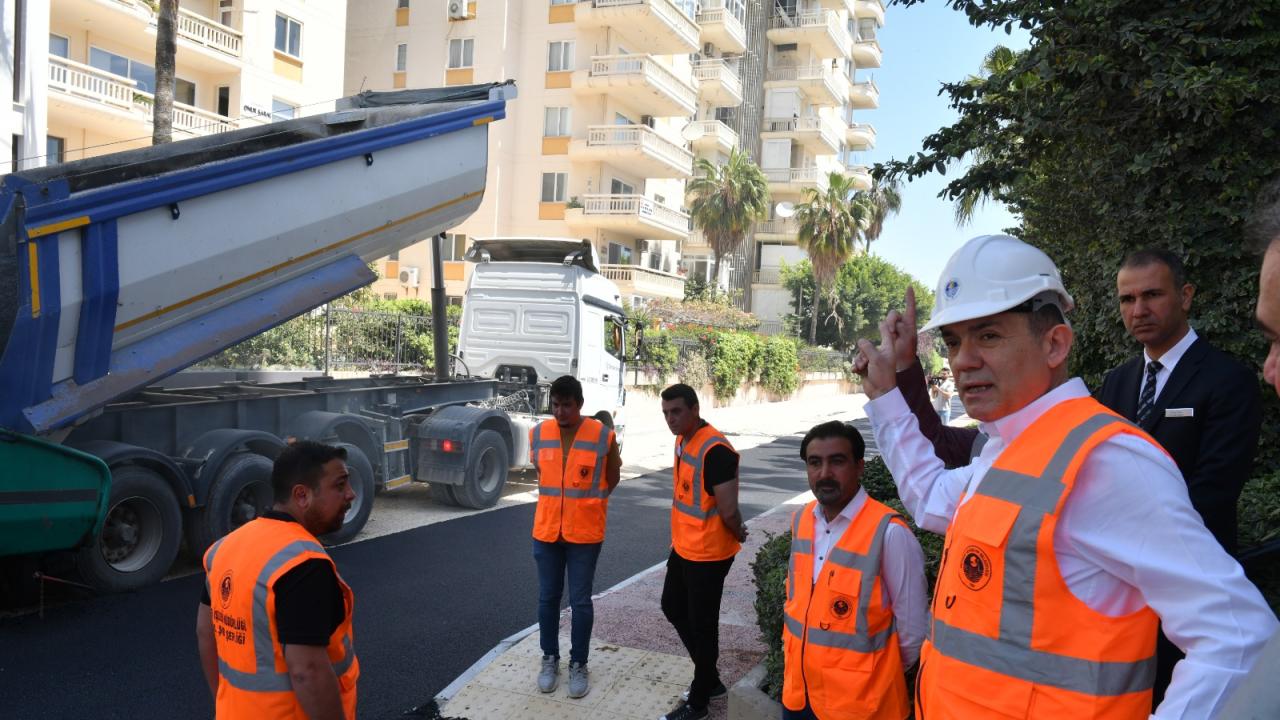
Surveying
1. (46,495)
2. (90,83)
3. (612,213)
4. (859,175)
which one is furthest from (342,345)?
(859,175)

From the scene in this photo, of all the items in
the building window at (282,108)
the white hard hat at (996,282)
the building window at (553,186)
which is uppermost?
the building window at (282,108)

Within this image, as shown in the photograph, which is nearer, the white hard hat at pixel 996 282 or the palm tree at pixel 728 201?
the white hard hat at pixel 996 282

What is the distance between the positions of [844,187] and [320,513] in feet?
139

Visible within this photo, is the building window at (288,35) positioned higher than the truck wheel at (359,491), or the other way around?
the building window at (288,35)

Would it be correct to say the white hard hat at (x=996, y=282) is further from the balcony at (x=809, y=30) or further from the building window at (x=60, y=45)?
the balcony at (x=809, y=30)

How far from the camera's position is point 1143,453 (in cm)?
162

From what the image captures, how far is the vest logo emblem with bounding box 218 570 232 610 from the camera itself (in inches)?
105

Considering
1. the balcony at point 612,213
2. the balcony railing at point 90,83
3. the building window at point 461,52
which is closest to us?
the balcony railing at point 90,83

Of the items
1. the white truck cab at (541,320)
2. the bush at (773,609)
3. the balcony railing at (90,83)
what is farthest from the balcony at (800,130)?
the bush at (773,609)

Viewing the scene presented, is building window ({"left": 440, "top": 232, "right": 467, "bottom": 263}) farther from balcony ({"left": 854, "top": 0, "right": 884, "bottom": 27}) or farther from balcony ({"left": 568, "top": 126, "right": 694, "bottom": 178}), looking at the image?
balcony ({"left": 854, "top": 0, "right": 884, "bottom": 27})

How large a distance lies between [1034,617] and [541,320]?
11923 mm

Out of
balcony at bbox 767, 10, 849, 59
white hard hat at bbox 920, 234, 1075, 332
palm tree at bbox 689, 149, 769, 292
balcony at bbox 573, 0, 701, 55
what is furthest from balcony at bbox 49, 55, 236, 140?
balcony at bbox 767, 10, 849, 59

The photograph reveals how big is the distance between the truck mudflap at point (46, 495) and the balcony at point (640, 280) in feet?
90.6

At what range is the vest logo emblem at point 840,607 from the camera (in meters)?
3.09
